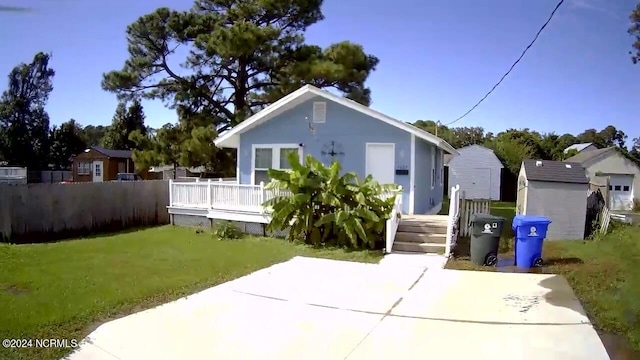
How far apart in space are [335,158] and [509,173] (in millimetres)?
23339

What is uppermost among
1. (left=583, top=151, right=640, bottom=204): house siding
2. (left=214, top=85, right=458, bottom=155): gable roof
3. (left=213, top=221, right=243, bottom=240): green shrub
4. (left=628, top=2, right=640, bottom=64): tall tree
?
(left=628, top=2, right=640, bottom=64): tall tree

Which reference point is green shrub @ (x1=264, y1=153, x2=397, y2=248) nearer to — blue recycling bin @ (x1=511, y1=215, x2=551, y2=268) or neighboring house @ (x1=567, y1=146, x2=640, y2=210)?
blue recycling bin @ (x1=511, y1=215, x2=551, y2=268)

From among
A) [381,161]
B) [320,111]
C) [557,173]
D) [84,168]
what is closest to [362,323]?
[381,161]

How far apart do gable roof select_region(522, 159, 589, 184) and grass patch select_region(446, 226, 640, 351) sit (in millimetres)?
2085

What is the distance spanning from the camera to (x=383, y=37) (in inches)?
558

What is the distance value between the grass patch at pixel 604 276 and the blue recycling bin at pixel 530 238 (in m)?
0.32

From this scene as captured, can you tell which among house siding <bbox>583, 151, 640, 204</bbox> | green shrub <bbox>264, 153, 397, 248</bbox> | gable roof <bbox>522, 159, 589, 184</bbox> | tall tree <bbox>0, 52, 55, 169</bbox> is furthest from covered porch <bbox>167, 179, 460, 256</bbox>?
tall tree <bbox>0, 52, 55, 169</bbox>

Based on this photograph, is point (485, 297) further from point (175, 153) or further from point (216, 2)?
point (216, 2)

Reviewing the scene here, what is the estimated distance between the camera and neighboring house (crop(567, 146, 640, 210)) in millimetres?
Answer: 28172

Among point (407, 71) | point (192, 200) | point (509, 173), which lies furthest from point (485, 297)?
point (509, 173)

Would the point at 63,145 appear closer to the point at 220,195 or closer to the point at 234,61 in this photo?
the point at 234,61

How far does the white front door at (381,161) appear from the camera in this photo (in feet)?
41.5

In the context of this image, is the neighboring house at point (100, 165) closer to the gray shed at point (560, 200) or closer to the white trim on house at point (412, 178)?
the white trim on house at point (412, 178)

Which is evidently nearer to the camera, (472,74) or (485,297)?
(485,297)
